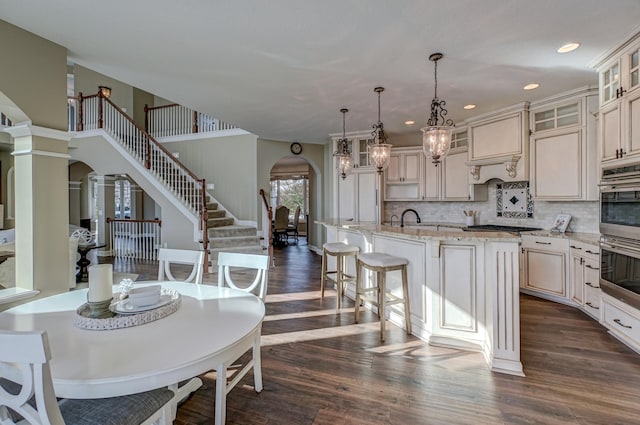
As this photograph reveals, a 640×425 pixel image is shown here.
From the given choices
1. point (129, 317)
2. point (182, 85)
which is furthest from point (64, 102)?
point (129, 317)

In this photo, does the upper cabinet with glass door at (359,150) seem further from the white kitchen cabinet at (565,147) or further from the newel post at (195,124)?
the newel post at (195,124)

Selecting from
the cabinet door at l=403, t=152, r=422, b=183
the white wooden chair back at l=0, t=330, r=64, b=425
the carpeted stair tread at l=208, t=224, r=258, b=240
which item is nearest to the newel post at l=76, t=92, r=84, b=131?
the carpeted stair tread at l=208, t=224, r=258, b=240

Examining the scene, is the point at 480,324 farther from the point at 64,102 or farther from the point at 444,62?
the point at 64,102

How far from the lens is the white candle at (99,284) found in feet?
5.00

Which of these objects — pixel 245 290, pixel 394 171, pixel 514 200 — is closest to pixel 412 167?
pixel 394 171

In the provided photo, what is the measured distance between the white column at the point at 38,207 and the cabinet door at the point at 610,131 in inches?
193

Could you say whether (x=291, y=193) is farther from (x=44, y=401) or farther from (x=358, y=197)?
(x=44, y=401)

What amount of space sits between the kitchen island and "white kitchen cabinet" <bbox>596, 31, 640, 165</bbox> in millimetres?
1408

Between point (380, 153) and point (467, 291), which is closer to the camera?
point (467, 291)

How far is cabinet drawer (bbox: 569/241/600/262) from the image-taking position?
3222 mm

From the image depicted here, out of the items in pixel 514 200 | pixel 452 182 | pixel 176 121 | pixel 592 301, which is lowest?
pixel 592 301

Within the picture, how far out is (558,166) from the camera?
12.9ft

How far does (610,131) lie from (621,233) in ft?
3.22

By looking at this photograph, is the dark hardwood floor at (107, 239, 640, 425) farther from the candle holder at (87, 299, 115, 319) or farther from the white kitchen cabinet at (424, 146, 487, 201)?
the white kitchen cabinet at (424, 146, 487, 201)
